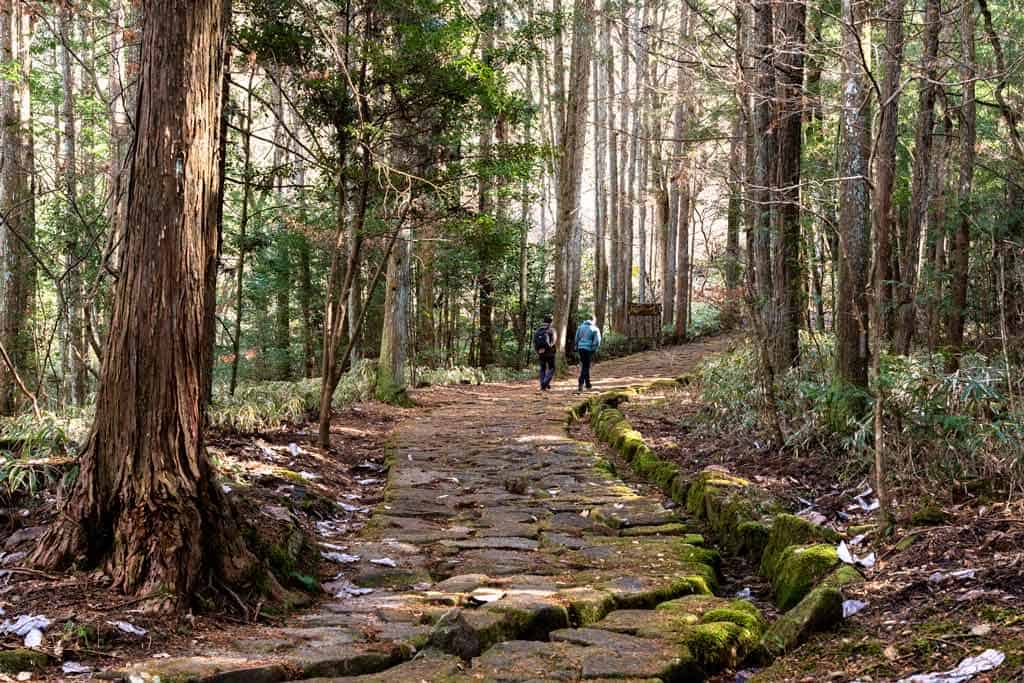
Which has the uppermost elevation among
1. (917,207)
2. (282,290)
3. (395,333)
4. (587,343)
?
(917,207)

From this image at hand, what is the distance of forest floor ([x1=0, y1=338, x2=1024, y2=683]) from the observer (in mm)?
3379

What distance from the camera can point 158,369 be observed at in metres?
4.14

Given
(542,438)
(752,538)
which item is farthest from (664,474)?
(542,438)

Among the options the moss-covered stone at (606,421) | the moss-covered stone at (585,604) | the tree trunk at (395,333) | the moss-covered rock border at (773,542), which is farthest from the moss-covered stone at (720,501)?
the tree trunk at (395,333)

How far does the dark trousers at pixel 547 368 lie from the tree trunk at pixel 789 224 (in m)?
6.04

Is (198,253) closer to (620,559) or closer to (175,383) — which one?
(175,383)

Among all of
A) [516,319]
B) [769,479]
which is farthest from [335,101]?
[516,319]

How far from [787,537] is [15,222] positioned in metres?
10.6

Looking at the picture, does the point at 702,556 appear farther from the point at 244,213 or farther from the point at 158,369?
the point at 244,213

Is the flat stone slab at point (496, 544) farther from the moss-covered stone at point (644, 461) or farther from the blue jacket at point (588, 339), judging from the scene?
the blue jacket at point (588, 339)

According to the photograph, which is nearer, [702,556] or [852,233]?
[702,556]

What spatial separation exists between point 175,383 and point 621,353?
77.9 ft

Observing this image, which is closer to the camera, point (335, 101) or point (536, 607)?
point (536, 607)

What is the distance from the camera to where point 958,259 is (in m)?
11.4
